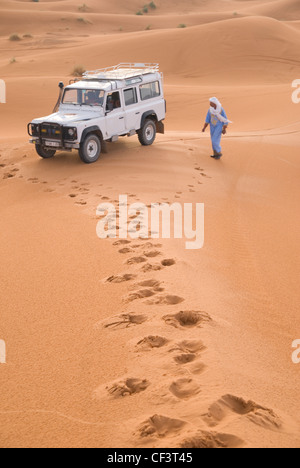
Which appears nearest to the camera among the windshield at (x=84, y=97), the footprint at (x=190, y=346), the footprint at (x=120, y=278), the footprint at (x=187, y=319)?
the footprint at (x=190, y=346)

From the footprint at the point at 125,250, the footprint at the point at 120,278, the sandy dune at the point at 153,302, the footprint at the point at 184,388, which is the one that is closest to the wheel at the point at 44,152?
the sandy dune at the point at 153,302

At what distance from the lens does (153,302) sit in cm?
569

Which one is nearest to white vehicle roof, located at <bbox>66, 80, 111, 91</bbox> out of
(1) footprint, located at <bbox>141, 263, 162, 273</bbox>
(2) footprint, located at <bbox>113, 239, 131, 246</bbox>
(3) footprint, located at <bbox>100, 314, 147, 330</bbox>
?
(2) footprint, located at <bbox>113, 239, 131, 246</bbox>

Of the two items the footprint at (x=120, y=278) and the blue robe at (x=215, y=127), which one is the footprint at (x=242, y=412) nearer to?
the footprint at (x=120, y=278)

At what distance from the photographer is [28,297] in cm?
602

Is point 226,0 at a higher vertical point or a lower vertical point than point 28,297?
higher

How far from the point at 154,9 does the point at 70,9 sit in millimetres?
8679

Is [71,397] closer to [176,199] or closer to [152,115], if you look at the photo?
[176,199]

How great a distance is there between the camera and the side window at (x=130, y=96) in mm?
12845

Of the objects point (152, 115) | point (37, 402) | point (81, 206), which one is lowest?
point (37, 402)

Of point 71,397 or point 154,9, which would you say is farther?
point 154,9

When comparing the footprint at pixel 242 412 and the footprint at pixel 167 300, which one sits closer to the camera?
the footprint at pixel 242 412
